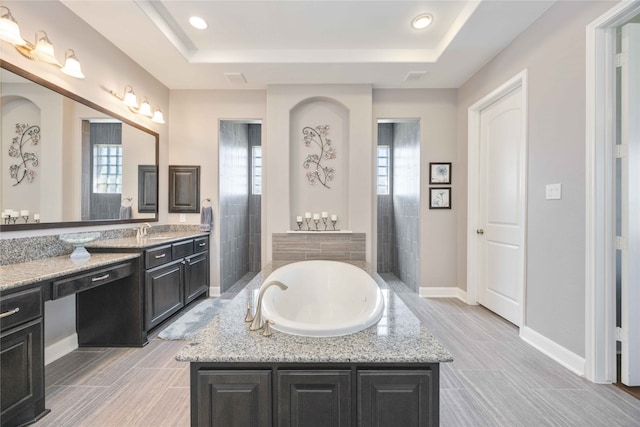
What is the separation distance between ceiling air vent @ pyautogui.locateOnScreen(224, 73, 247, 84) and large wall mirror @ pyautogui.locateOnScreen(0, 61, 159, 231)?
115cm

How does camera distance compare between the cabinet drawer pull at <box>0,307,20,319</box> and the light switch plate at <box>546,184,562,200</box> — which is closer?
the cabinet drawer pull at <box>0,307,20,319</box>

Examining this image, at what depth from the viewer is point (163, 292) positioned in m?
2.68

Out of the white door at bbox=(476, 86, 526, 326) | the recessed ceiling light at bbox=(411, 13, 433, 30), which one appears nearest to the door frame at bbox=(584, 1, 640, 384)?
the white door at bbox=(476, 86, 526, 326)

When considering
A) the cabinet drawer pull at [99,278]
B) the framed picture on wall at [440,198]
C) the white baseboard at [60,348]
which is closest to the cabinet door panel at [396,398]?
the cabinet drawer pull at [99,278]

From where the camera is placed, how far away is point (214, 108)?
3723 millimetres

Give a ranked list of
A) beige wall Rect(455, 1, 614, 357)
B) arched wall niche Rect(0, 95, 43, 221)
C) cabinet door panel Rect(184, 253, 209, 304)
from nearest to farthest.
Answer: arched wall niche Rect(0, 95, 43, 221)
beige wall Rect(455, 1, 614, 357)
cabinet door panel Rect(184, 253, 209, 304)

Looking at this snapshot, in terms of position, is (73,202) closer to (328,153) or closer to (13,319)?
(13,319)

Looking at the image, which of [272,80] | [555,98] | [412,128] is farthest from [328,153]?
[555,98]

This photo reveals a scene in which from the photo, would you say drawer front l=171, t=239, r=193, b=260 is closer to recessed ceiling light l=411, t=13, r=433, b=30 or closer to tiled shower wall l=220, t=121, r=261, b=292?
tiled shower wall l=220, t=121, r=261, b=292

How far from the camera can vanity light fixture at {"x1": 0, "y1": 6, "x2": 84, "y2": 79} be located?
65.7 inches

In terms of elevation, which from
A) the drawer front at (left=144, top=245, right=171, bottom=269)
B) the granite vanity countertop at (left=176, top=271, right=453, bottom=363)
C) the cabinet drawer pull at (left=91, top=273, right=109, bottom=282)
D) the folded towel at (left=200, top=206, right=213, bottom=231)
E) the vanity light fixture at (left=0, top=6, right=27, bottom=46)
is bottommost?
the granite vanity countertop at (left=176, top=271, right=453, bottom=363)

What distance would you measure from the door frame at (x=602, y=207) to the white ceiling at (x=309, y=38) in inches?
27.0

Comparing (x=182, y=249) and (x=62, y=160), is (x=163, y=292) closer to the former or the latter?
(x=182, y=249)

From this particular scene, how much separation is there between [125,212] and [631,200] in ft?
13.4
